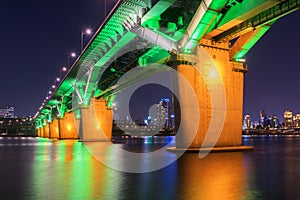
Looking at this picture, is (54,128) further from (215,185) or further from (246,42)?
(215,185)

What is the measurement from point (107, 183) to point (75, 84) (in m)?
43.0

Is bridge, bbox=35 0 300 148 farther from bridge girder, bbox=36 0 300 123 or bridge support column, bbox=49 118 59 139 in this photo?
bridge support column, bbox=49 118 59 139

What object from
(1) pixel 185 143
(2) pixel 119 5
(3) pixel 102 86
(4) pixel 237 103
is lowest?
(1) pixel 185 143

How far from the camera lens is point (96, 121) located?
5291 centimetres

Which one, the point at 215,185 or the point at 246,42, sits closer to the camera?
the point at 215,185

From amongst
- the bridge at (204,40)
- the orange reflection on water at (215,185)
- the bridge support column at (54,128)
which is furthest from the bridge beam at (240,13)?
the bridge support column at (54,128)

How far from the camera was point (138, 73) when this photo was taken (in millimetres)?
37625

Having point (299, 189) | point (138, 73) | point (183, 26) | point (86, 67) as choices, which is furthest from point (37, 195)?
point (86, 67)

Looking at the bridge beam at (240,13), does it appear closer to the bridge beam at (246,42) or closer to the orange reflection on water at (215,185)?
the bridge beam at (246,42)

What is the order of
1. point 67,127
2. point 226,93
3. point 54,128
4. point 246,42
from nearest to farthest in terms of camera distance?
point 246,42 → point 226,93 → point 67,127 → point 54,128

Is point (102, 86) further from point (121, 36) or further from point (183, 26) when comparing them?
point (183, 26)

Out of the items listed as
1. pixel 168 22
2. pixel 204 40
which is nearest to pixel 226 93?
pixel 204 40

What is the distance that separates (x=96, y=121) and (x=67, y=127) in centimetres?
2965

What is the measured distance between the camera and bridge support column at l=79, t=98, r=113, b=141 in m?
51.3
